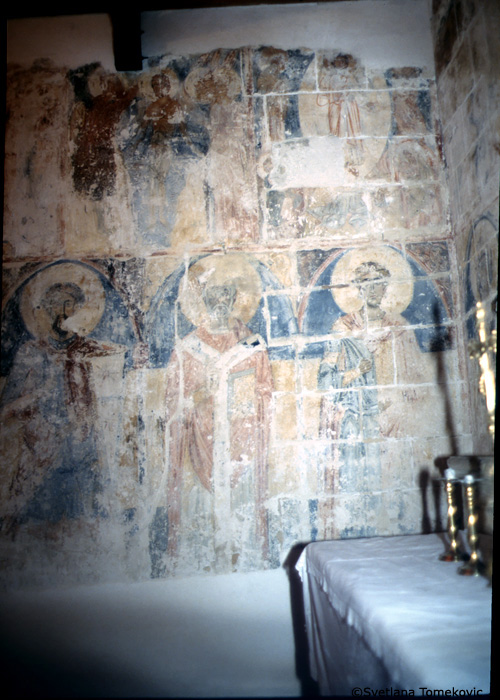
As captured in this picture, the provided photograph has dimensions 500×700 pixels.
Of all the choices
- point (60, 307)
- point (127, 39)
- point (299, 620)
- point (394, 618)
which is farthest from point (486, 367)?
point (127, 39)

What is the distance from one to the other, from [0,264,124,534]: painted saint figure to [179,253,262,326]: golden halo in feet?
2.64

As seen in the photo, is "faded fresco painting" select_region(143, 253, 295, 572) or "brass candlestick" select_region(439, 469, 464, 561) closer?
"brass candlestick" select_region(439, 469, 464, 561)

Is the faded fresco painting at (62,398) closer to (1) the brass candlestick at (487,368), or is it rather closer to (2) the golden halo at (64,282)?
(2) the golden halo at (64,282)

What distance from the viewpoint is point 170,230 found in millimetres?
5438

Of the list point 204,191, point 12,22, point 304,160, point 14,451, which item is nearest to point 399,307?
point 304,160

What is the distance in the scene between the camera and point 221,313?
17.3 feet

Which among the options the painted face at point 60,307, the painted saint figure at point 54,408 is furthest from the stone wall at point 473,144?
the painted face at point 60,307

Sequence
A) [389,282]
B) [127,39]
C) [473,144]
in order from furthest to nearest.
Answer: [127,39], [389,282], [473,144]

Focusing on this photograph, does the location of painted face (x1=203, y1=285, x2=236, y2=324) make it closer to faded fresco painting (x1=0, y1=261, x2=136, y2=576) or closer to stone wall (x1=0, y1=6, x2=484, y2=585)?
stone wall (x1=0, y1=6, x2=484, y2=585)

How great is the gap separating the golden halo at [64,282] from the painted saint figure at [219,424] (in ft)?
2.77

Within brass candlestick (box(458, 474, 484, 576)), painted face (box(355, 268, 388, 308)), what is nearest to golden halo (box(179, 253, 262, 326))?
painted face (box(355, 268, 388, 308))

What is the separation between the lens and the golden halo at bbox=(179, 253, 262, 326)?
5.29 m

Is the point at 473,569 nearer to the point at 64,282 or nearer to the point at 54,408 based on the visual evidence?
the point at 54,408

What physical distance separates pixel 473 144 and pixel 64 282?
12.7 feet
